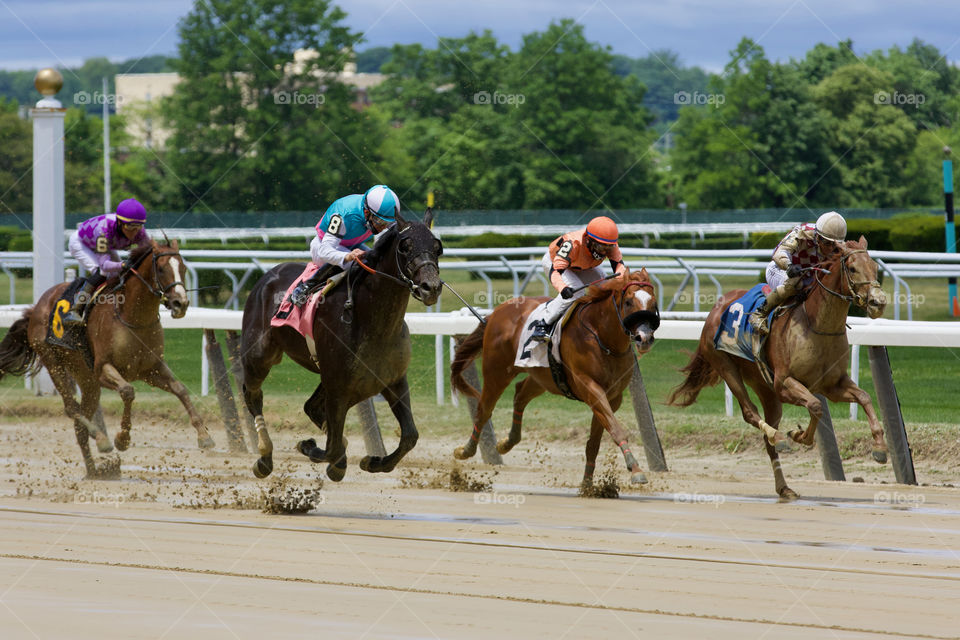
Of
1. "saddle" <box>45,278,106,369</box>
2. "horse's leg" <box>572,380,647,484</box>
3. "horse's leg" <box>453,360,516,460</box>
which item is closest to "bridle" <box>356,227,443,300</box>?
"horse's leg" <box>572,380,647,484</box>

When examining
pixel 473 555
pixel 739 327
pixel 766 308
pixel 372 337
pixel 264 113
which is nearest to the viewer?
pixel 473 555

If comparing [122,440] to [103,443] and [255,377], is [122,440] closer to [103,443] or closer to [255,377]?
[103,443]

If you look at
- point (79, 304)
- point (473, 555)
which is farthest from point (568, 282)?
point (79, 304)

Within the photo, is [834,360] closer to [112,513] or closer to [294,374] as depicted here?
[112,513]

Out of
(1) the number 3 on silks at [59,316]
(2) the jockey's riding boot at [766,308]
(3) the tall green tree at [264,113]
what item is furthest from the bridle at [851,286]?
(3) the tall green tree at [264,113]

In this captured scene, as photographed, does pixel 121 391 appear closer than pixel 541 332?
No

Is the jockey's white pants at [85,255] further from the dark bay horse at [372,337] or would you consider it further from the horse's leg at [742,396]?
the horse's leg at [742,396]

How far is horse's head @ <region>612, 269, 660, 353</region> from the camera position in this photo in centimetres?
646

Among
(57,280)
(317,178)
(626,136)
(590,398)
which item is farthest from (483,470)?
(626,136)

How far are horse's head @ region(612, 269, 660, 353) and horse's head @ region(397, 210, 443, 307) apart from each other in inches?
43.0

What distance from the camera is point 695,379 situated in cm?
798

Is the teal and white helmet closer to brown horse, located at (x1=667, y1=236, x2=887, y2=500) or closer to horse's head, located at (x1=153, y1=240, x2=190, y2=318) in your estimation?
horse's head, located at (x1=153, y1=240, x2=190, y2=318)

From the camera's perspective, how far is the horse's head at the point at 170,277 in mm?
7545

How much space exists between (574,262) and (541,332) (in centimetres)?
41
